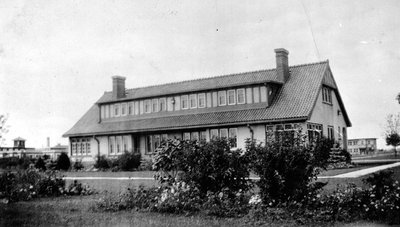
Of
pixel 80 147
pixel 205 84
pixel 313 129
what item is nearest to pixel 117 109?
pixel 80 147

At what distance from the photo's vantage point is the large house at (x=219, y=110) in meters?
29.4

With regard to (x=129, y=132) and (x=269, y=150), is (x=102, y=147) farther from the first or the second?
(x=269, y=150)

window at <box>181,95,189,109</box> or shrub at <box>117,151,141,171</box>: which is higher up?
window at <box>181,95,189,109</box>

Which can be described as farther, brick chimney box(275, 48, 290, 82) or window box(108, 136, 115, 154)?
window box(108, 136, 115, 154)

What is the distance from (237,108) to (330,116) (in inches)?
280

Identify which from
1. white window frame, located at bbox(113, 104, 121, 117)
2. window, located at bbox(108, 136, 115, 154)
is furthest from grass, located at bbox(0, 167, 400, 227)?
white window frame, located at bbox(113, 104, 121, 117)

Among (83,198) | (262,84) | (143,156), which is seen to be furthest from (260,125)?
(83,198)

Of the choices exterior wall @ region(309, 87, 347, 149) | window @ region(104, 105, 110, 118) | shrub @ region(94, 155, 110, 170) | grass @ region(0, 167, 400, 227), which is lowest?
grass @ region(0, 167, 400, 227)

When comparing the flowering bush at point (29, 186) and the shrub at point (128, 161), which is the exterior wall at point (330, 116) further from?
the flowering bush at point (29, 186)

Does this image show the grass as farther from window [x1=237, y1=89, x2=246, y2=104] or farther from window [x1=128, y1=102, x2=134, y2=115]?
window [x1=128, y1=102, x2=134, y2=115]

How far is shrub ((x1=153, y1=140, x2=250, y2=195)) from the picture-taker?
10.8 m

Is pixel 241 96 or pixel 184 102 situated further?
pixel 184 102

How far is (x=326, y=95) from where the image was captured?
106 ft

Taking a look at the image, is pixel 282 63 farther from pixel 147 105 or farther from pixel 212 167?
pixel 212 167
